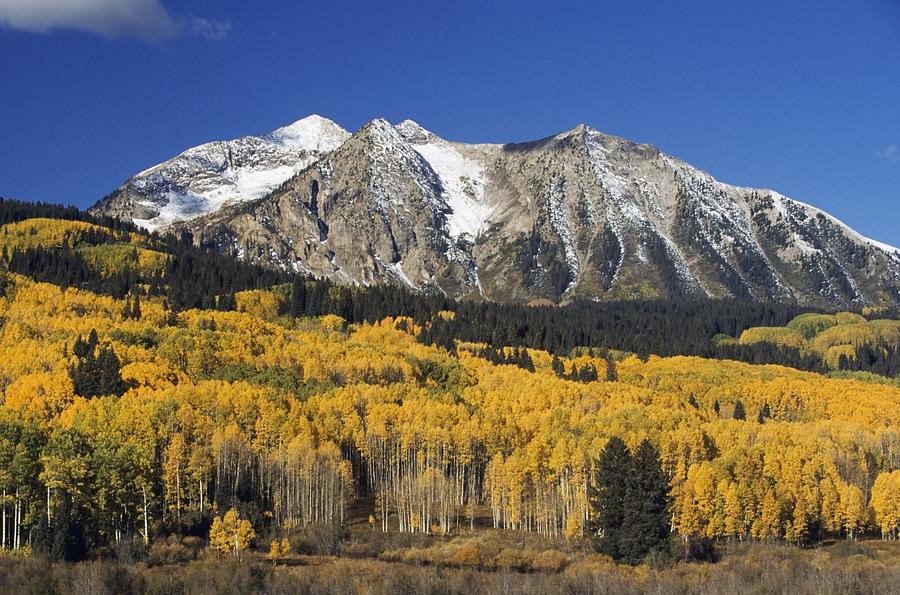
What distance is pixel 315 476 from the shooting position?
420 feet

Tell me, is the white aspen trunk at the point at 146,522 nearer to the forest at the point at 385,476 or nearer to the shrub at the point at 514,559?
the forest at the point at 385,476

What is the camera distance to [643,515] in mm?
109438

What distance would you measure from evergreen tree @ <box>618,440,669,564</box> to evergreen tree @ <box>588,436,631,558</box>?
0.80 meters

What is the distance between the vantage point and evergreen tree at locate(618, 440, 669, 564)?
108875 mm

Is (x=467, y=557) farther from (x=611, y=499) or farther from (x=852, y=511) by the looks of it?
(x=852, y=511)

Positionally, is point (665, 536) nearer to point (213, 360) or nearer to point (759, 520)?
point (759, 520)

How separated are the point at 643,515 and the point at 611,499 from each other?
163 inches

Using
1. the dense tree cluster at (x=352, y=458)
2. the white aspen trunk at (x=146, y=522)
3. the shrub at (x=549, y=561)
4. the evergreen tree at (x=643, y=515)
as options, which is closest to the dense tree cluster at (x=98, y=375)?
the dense tree cluster at (x=352, y=458)

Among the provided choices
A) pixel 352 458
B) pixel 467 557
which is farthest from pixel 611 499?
pixel 352 458

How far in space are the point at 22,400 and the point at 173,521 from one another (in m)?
37.3

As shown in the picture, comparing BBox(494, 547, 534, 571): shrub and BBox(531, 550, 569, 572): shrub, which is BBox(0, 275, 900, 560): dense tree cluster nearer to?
BBox(531, 550, 569, 572): shrub

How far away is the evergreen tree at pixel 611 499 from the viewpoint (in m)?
111

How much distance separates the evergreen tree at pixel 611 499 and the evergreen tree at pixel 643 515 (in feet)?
2.63

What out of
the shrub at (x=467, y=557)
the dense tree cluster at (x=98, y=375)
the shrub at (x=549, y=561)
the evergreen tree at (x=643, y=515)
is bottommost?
the shrub at (x=549, y=561)
